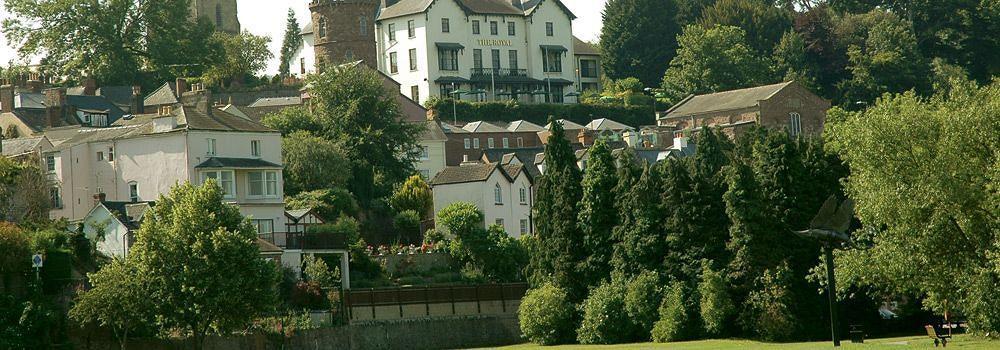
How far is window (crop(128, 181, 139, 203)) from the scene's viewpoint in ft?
255

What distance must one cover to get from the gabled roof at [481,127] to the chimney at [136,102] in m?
20.4

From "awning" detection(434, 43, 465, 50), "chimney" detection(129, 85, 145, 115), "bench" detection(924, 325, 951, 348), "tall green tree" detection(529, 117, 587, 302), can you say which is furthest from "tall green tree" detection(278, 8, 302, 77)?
"bench" detection(924, 325, 951, 348)

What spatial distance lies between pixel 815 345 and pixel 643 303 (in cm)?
1084

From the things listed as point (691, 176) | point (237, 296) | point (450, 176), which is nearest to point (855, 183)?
point (691, 176)

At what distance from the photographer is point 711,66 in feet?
423

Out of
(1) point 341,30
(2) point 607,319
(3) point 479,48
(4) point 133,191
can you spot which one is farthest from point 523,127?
(2) point 607,319

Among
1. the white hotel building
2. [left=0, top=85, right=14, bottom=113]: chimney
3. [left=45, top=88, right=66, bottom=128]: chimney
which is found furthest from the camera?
the white hotel building

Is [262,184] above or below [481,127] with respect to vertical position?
below

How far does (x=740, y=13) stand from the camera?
13975 cm

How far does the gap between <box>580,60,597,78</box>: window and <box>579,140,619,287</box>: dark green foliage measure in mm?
68852

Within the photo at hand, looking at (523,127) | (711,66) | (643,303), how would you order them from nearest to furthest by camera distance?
(643,303), (523,127), (711,66)

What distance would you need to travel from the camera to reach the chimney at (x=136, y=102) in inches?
4099

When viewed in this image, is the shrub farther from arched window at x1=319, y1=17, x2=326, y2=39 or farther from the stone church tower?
the stone church tower

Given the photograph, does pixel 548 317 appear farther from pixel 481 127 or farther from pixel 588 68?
pixel 588 68
